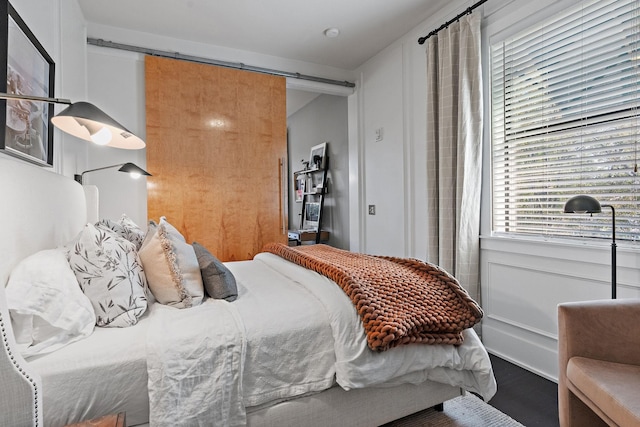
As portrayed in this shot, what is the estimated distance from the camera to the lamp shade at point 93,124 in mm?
1009

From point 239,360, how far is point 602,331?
1389 millimetres

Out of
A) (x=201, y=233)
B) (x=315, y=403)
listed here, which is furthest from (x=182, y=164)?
(x=315, y=403)

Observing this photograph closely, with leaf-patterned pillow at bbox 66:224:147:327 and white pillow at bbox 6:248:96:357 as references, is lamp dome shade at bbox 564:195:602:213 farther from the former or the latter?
white pillow at bbox 6:248:96:357

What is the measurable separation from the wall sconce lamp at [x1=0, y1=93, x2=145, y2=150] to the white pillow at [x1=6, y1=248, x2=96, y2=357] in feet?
1.57

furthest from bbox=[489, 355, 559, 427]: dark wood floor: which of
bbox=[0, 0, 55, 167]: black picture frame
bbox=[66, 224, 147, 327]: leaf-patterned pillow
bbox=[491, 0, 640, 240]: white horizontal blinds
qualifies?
bbox=[0, 0, 55, 167]: black picture frame

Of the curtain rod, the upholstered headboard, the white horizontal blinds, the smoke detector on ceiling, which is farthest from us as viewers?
the smoke detector on ceiling

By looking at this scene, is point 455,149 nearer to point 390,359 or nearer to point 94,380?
point 390,359

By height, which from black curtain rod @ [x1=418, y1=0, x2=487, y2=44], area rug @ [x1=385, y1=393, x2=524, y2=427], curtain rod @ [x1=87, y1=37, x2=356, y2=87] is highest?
curtain rod @ [x1=87, y1=37, x2=356, y2=87]

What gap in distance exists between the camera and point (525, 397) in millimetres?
1846

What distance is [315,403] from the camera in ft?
4.25

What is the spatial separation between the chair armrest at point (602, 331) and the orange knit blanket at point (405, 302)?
0.33m

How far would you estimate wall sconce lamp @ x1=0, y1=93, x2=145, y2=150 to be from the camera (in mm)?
909

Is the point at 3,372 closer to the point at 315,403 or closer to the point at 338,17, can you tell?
the point at 315,403

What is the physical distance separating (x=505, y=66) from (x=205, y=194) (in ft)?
8.95
